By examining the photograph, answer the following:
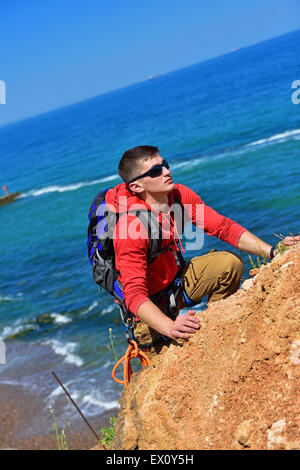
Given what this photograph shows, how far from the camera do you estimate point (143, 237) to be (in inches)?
170

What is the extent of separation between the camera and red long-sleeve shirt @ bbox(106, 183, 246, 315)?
4.19 m

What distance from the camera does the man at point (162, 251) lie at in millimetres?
4199

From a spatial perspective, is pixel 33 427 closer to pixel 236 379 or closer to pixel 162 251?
pixel 162 251

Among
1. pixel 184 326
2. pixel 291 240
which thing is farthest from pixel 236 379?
pixel 291 240

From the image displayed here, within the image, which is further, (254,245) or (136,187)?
(254,245)

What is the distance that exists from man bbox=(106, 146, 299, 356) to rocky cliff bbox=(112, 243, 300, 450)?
0.96 ft

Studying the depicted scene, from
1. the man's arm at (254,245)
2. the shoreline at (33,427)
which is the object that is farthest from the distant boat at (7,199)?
the man's arm at (254,245)

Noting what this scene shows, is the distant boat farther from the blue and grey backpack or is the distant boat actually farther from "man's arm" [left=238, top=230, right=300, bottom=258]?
"man's arm" [left=238, top=230, right=300, bottom=258]

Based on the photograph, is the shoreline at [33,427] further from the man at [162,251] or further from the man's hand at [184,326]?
the man's hand at [184,326]

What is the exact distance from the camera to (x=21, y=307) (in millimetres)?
18672

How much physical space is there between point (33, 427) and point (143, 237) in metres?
7.90

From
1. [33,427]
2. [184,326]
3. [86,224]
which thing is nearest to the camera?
[184,326]

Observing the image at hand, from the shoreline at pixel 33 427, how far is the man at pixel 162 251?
231 inches

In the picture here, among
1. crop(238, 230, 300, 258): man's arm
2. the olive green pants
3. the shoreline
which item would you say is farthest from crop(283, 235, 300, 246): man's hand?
the shoreline
